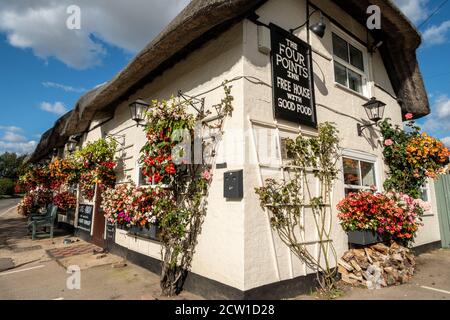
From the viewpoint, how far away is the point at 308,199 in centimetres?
389

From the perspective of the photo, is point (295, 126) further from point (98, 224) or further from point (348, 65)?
point (98, 224)

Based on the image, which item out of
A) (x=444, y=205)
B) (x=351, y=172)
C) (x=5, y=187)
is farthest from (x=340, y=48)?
(x=5, y=187)

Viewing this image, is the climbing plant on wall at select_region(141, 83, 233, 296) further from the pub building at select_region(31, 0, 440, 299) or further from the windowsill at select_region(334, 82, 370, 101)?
the windowsill at select_region(334, 82, 370, 101)

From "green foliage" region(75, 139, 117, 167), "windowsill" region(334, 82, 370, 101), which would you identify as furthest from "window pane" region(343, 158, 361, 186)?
"green foliage" region(75, 139, 117, 167)

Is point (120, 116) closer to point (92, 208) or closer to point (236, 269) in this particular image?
point (92, 208)

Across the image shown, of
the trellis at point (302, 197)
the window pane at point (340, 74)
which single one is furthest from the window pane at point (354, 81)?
the trellis at point (302, 197)

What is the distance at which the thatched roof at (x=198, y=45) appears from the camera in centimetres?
350

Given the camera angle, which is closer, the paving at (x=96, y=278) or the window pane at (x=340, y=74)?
the paving at (x=96, y=278)

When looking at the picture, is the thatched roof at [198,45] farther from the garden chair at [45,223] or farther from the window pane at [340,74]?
the garden chair at [45,223]

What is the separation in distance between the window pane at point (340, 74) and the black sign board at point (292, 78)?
1.21 meters

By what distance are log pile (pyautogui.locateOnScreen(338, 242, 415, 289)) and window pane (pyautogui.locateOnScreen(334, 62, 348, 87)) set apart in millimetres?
3280
